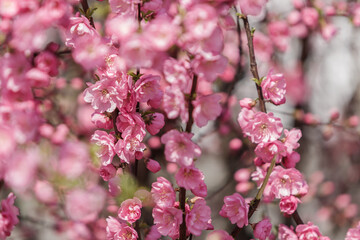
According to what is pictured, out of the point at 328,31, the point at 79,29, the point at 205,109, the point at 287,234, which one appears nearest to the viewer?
the point at 205,109

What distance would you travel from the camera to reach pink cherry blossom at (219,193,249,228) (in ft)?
2.70

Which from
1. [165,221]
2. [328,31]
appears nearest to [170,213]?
[165,221]

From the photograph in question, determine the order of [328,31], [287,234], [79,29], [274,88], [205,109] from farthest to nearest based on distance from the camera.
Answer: [328,31]
[287,234]
[274,88]
[79,29]
[205,109]

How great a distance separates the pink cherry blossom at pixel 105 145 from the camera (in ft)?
2.75

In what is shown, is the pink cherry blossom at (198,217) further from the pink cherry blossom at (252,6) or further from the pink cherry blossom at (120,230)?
the pink cherry blossom at (252,6)

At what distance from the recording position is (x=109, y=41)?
0.81 meters

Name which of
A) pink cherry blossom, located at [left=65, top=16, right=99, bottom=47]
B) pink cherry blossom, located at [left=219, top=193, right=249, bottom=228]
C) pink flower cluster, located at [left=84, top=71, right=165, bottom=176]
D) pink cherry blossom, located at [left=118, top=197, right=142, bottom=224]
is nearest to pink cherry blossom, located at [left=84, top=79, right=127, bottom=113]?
pink flower cluster, located at [left=84, top=71, right=165, bottom=176]

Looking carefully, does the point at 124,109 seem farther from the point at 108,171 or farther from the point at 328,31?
the point at 328,31

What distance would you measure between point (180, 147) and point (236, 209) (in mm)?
275

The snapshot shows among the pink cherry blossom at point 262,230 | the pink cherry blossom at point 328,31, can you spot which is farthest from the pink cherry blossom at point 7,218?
the pink cherry blossom at point 328,31

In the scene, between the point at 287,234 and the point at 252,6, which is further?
the point at 287,234

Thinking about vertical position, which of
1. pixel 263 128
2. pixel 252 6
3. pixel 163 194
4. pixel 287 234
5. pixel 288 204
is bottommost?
pixel 287 234

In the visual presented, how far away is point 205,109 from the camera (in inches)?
26.7

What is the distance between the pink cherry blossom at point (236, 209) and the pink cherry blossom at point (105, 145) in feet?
0.93
